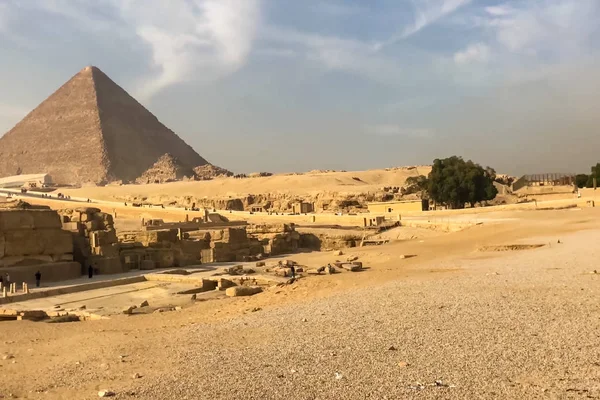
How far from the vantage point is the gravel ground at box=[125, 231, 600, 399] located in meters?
3.96

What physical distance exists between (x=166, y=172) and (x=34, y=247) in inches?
3453

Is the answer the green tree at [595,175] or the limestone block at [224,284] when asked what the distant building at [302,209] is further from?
the limestone block at [224,284]

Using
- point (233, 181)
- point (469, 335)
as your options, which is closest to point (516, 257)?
point (469, 335)

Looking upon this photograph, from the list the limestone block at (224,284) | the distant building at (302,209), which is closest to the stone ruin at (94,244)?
the limestone block at (224,284)

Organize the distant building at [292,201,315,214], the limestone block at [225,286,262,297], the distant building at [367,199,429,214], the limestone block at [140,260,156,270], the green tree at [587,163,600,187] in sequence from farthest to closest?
the green tree at [587,163,600,187] → the distant building at [292,201,315,214] → the distant building at [367,199,429,214] → the limestone block at [140,260,156,270] → the limestone block at [225,286,262,297]

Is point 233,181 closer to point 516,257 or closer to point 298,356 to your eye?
point 516,257

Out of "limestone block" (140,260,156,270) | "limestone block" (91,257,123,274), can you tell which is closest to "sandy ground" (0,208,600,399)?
"limestone block" (91,257,123,274)

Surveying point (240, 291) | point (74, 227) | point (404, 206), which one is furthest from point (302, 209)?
point (240, 291)

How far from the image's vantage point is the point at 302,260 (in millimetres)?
17453

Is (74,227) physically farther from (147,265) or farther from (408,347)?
(408,347)

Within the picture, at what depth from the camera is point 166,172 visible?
9938cm

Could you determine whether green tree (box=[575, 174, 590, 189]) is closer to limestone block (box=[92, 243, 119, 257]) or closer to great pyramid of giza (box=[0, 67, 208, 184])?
limestone block (box=[92, 243, 119, 257])

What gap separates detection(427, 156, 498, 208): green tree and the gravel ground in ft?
82.6

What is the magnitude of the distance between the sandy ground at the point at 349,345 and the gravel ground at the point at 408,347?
14 mm
